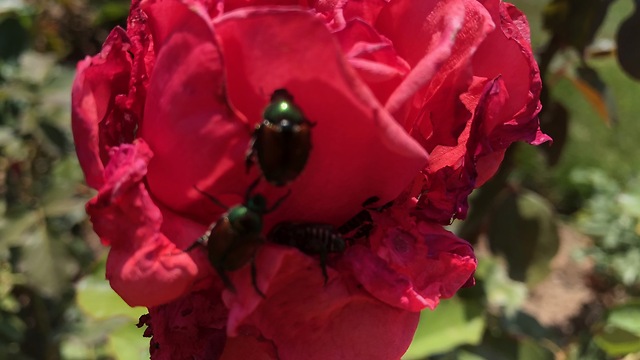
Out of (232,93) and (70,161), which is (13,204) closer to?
(70,161)

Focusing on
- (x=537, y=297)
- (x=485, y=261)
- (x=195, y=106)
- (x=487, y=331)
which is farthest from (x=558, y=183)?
(x=195, y=106)

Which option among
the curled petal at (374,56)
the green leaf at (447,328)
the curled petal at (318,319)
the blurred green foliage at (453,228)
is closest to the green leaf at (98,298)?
the blurred green foliage at (453,228)

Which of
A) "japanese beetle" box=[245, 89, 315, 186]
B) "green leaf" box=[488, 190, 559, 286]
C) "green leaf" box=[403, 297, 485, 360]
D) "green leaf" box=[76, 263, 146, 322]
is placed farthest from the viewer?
"green leaf" box=[488, 190, 559, 286]

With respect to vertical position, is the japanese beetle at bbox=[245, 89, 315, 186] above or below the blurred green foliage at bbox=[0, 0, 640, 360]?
above

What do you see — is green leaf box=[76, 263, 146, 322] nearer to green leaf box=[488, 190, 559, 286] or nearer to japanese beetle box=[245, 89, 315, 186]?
japanese beetle box=[245, 89, 315, 186]

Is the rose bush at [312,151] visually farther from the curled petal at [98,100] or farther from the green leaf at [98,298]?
the green leaf at [98,298]

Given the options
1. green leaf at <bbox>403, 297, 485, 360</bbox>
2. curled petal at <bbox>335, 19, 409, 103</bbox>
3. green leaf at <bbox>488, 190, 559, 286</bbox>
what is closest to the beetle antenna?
curled petal at <bbox>335, 19, 409, 103</bbox>
